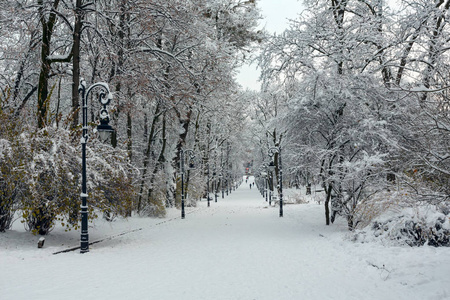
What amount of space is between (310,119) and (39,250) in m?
11.1

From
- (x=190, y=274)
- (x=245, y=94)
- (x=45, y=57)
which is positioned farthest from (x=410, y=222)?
(x=245, y=94)

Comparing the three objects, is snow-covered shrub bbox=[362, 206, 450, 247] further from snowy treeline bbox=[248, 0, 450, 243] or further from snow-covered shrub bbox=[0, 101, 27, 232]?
snow-covered shrub bbox=[0, 101, 27, 232]

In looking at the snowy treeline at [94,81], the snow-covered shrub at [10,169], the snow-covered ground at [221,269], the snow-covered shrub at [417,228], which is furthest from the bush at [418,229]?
the snow-covered shrub at [10,169]

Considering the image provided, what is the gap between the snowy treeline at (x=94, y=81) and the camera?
10734mm

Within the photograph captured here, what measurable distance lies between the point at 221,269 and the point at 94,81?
12.6 m

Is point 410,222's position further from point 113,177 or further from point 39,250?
point 39,250

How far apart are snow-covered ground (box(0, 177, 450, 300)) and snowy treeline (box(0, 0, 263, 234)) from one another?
1634 mm

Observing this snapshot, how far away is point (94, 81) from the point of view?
695 inches

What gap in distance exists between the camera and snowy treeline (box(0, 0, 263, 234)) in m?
10.7

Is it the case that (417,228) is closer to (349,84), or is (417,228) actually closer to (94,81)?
(349,84)

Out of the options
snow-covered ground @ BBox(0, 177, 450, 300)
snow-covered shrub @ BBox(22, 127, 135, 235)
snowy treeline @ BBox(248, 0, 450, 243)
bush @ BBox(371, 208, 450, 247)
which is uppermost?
snowy treeline @ BBox(248, 0, 450, 243)

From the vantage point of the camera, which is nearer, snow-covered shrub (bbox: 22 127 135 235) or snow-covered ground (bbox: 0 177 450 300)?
snow-covered ground (bbox: 0 177 450 300)

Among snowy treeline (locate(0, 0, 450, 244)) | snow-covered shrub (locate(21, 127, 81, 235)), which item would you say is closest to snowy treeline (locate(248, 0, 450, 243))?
snowy treeline (locate(0, 0, 450, 244))

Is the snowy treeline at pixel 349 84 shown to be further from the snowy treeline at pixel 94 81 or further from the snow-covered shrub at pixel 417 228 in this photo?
the snowy treeline at pixel 94 81
